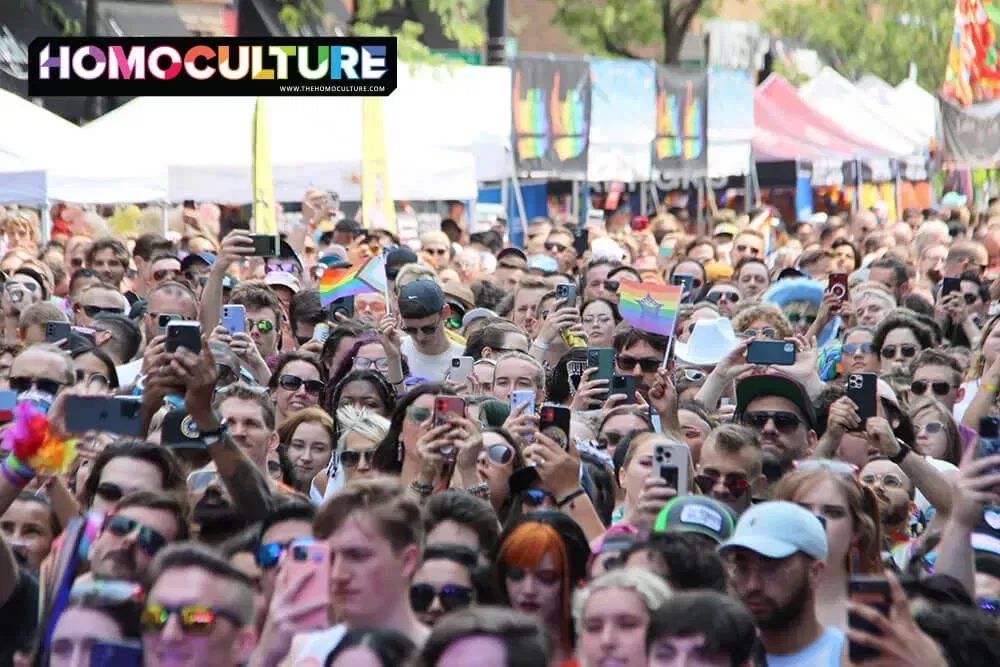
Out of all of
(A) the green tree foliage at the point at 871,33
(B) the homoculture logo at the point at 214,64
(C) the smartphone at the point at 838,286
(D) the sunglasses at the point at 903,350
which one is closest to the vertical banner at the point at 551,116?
(B) the homoculture logo at the point at 214,64

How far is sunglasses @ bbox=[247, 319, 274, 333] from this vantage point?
11070 mm

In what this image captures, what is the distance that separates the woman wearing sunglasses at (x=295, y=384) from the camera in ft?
30.6

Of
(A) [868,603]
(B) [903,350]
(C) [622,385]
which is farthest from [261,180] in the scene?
(A) [868,603]

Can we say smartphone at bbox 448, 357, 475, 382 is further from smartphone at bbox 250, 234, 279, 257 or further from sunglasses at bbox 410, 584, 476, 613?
sunglasses at bbox 410, 584, 476, 613

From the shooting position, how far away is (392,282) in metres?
13.3

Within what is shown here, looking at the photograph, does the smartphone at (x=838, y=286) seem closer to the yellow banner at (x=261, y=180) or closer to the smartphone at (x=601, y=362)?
the smartphone at (x=601, y=362)

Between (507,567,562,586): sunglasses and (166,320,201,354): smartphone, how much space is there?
4.67ft

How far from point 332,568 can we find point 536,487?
178 centimetres

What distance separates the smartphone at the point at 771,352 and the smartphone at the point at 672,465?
9.32 ft

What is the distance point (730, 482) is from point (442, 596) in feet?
5.74

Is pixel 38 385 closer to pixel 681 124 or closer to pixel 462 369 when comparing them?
pixel 462 369

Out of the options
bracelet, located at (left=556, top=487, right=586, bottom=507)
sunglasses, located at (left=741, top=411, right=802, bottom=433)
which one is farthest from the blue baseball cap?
sunglasses, located at (left=741, top=411, right=802, bottom=433)

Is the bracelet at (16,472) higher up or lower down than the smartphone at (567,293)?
lower down

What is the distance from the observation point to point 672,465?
639 cm
